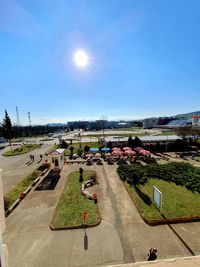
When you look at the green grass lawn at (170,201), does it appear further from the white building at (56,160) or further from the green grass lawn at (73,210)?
the white building at (56,160)

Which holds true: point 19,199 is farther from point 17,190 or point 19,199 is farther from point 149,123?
point 149,123

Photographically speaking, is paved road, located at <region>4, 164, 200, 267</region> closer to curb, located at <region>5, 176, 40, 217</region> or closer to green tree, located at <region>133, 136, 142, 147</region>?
curb, located at <region>5, 176, 40, 217</region>

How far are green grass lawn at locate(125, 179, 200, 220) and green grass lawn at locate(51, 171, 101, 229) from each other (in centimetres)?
347

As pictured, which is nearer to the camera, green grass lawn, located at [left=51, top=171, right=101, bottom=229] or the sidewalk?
the sidewalk

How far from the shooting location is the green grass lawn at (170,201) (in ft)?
39.9

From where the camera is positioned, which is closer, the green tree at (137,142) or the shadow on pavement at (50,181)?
the shadow on pavement at (50,181)

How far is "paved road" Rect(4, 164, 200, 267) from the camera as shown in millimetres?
8609

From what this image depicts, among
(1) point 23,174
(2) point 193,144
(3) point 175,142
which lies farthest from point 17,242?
(2) point 193,144

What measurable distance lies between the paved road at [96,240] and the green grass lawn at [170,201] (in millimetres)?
842

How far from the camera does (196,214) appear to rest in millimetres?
12039

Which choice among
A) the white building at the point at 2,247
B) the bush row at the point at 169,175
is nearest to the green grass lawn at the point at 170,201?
the bush row at the point at 169,175

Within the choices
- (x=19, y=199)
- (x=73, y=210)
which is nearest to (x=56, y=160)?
(x=19, y=199)

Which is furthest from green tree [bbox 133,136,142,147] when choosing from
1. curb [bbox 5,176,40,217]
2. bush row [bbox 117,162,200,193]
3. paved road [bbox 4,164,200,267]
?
paved road [bbox 4,164,200,267]

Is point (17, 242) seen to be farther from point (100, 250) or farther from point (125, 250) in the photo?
point (125, 250)
